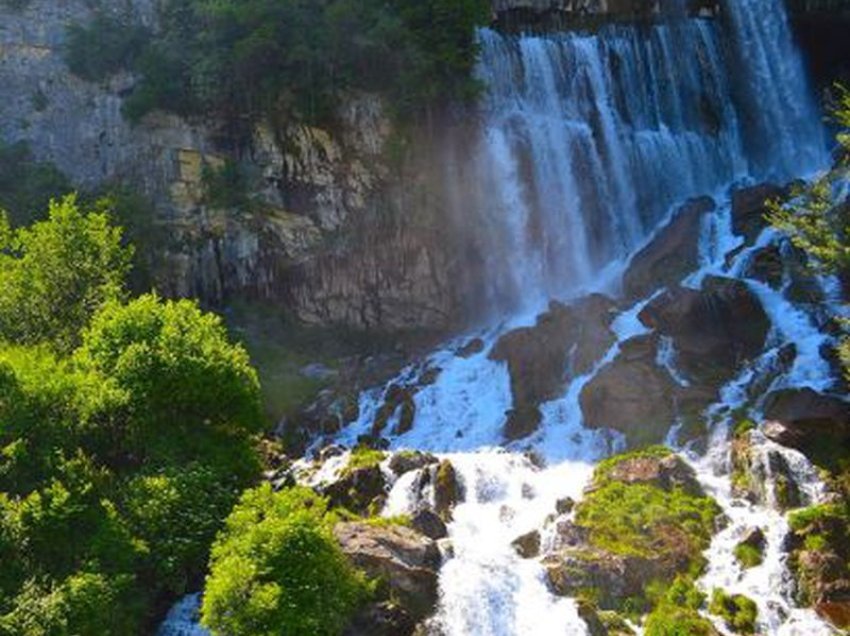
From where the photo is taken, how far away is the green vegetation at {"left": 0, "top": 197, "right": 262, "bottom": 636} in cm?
2283

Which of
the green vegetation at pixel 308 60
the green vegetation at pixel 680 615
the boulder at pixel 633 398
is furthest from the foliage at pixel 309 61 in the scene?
the green vegetation at pixel 680 615

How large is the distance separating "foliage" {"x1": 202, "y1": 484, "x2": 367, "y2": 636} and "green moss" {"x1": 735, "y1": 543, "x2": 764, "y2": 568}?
10051 millimetres

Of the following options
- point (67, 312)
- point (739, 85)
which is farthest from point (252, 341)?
point (739, 85)

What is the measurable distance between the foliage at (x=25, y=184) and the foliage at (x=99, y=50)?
201 inches

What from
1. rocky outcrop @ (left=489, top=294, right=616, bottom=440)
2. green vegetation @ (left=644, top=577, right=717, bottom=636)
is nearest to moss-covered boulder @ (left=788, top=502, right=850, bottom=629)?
green vegetation @ (left=644, top=577, right=717, bottom=636)

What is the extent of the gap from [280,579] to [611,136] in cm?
3307

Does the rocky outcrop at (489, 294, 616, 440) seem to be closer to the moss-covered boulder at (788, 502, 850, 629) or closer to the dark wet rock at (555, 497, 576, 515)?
the dark wet rock at (555, 497, 576, 515)

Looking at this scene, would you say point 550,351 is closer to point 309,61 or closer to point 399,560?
point 399,560

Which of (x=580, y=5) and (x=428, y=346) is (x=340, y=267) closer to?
(x=428, y=346)

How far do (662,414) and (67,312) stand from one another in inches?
812

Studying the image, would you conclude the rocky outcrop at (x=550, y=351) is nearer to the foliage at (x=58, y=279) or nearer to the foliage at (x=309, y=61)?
the foliage at (x=309, y=61)

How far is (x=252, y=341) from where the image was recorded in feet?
144

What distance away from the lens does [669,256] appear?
4216cm

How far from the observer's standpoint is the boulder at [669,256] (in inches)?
1624
